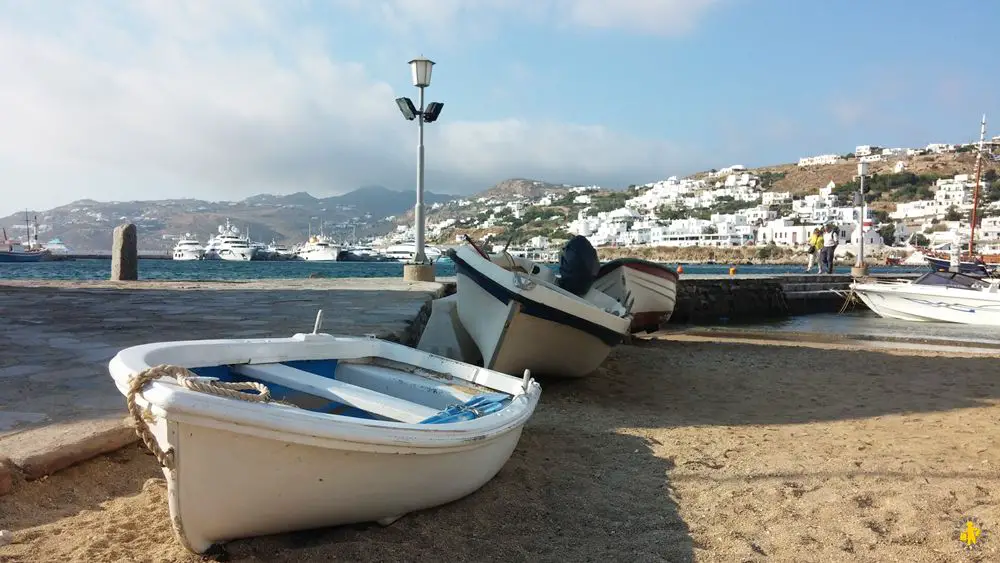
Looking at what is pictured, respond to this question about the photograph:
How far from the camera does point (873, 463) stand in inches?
187

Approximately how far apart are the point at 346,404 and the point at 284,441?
46.3 inches

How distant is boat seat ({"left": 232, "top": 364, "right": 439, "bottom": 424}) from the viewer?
11.2 ft

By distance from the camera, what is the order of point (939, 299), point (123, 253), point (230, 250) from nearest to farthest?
point (123, 253), point (939, 299), point (230, 250)

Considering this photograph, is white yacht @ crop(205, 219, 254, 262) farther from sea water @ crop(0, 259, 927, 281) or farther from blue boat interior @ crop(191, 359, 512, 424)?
blue boat interior @ crop(191, 359, 512, 424)

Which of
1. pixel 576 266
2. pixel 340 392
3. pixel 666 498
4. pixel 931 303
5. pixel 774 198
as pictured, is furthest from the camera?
pixel 774 198

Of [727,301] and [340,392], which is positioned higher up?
[340,392]

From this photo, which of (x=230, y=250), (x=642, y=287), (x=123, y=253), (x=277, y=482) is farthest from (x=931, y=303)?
(x=230, y=250)

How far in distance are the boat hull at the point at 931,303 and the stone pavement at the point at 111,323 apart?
1373 cm

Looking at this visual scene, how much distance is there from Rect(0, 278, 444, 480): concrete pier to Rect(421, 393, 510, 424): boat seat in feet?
5.64

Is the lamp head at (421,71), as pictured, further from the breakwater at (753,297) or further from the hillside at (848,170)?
the hillside at (848,170)

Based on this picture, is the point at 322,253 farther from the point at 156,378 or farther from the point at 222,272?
the point at 156,378

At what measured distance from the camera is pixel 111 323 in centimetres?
700

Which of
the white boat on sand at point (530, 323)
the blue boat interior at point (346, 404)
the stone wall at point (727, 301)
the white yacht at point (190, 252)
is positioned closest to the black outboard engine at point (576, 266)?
the white boat on sand at point (530, 323)

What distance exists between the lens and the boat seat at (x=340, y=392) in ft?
11.2
